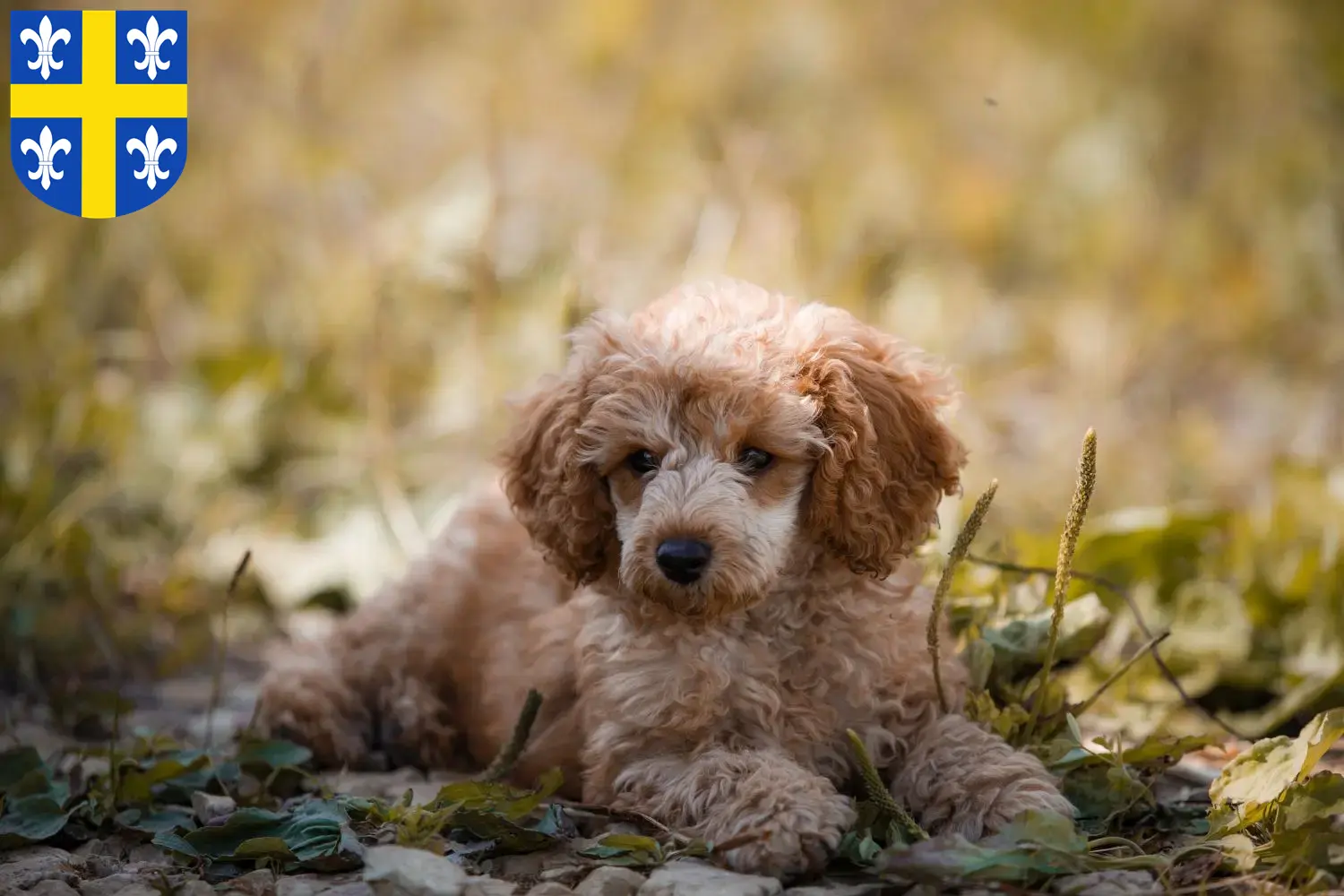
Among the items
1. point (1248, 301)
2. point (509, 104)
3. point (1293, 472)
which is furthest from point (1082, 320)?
point (509, 104)

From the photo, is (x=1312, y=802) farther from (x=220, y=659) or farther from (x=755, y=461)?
(x=220, y=659)

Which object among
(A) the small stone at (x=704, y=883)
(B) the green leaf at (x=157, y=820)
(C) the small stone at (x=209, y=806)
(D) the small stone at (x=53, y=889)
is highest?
(A) the small stone at (x=704, y=883)

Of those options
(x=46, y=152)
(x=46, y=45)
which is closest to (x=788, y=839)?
(x=46, y=152)

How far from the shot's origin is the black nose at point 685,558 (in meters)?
2.92

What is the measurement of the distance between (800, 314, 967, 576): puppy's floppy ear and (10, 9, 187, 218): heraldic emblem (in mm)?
2730

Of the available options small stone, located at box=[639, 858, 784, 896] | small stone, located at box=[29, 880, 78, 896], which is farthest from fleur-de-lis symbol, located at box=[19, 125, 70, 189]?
small stone, located at box=[639, 858, 784, 896]

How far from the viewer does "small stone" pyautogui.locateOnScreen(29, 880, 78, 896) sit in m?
2.77

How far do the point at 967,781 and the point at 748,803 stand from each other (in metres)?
0.48

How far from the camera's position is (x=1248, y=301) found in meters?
7.42

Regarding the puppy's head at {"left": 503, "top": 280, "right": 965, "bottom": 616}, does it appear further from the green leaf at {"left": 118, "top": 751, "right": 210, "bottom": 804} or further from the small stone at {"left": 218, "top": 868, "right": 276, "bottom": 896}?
the green leaf at {"left": 118, "top": 751, "right": 210, "bottom": 804}

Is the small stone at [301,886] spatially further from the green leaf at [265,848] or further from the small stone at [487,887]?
the small stone at [487,887]

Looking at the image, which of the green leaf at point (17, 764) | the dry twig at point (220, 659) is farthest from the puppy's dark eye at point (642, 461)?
the green leaf at point (17, 764)

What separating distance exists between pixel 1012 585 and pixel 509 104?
14.9ft

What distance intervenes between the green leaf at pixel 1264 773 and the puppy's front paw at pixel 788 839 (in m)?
0.80
